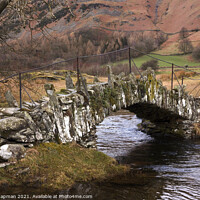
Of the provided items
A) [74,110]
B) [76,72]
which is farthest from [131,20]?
[74,110]

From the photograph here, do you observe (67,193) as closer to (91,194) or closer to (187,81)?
(91,194)

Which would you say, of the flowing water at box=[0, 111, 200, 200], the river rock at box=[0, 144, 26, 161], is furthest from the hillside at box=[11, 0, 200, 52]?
the river rock at box=[0, 144, 26, 161]

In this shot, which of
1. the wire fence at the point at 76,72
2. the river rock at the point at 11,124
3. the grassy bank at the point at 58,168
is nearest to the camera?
the grassy bank at the point at 58,168

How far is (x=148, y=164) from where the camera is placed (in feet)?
36.6

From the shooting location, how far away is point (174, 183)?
852cm

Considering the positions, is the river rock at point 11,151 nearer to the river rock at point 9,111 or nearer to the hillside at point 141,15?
the river rock at point 9,111

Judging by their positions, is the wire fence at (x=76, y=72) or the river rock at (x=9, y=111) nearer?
the river rock at (x=9, y=111)

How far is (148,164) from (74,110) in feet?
13.9

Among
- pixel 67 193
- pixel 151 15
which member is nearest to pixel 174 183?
pixel 67 193

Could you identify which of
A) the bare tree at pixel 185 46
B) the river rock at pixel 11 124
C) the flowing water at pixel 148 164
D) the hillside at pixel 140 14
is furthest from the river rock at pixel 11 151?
the bare tree at pixel 185 46

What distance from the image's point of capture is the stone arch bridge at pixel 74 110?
701cm

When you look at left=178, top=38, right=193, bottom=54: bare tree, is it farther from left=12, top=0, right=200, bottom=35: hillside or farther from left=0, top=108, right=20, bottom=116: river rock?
left=0, top=108, right=20, bottom=116: river rock

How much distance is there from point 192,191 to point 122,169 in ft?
6.96

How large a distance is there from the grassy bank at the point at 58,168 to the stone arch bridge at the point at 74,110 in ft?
1.25
